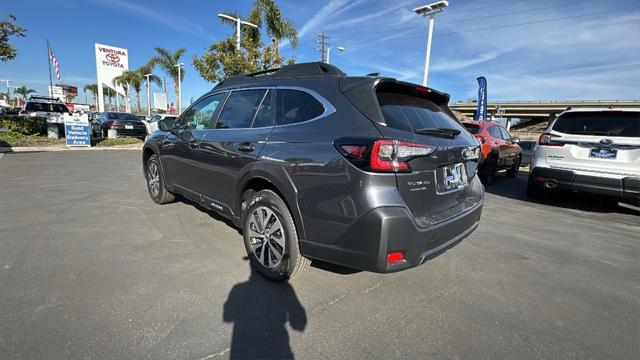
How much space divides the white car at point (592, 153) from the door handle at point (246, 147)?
5.23m

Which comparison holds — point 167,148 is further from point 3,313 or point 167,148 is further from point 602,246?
point 602,246

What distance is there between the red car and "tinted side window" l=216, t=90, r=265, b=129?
6105 millimetres

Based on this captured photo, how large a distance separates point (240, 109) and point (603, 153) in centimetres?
548

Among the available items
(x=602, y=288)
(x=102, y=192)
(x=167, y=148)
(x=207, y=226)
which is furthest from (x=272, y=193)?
(x=102, y=192)

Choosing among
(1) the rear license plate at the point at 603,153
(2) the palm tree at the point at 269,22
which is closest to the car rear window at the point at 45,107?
(2) the palm tree at the point at 269,22

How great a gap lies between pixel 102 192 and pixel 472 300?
6.19 metres

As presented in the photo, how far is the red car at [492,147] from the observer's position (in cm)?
788

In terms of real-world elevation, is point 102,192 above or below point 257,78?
below

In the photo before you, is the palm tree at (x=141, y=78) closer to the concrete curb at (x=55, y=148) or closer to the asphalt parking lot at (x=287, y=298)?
the concrete curb at (x=55, y=148)

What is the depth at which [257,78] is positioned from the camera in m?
3.53

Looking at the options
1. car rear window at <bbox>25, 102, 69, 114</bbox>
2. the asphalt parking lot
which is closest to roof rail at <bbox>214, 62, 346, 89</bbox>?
the asphalt parking lot

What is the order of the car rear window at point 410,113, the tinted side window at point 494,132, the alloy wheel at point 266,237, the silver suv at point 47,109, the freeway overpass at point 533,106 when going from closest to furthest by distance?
1. the car rear window at point 410,113
2. the alloy wheel at point 266,237
3. the tinted side window at point 494,132
4. the silver suv at point 47,109
5. the freeway overpass at point 533,106

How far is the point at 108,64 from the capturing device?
36.4 meters

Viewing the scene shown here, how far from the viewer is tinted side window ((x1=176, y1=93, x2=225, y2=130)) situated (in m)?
3.94
